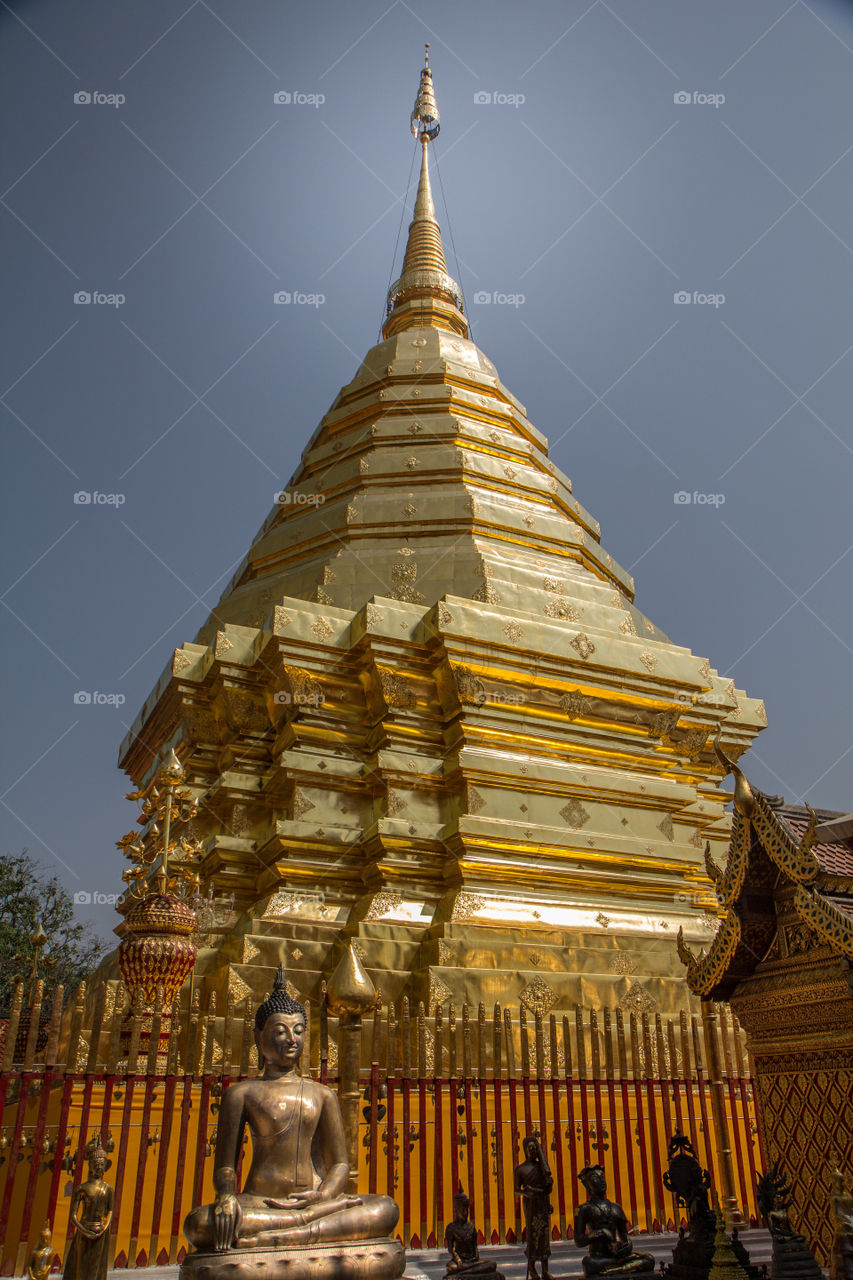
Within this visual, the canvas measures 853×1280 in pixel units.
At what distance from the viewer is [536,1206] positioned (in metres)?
5.28

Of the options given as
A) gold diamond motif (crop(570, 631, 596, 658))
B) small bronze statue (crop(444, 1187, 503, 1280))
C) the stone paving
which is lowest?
the stone paving

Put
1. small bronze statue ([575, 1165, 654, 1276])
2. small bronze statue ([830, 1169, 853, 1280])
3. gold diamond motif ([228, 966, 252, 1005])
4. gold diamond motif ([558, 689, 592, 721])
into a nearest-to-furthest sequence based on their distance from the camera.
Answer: small bronze statue ([830, 1169, 853, 1280]), small bronze statue ([575, 1165, 654, 1276]), gold diamond motif ([228, 966, 252, 1005]), gold diamond motif ([558, 689, 592, 721])

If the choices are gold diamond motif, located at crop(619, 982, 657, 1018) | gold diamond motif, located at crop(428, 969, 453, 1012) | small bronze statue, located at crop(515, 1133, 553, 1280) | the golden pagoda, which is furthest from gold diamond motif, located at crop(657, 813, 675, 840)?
small bronze statue, located at crop(515, 1133, 553, 1280)

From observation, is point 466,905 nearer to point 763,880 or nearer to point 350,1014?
point 350,1014

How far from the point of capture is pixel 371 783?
10.8 m

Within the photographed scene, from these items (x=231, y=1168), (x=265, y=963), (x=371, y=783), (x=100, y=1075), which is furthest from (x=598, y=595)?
(x=231, y=1168)

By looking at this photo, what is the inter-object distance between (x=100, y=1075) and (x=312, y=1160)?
1.97 metres

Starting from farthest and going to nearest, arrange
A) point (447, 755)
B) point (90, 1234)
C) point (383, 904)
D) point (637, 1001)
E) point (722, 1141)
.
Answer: point (447, 755)
point (383, 904)
point (637, 1001)
point (722, 1141)
point (90, 1234)

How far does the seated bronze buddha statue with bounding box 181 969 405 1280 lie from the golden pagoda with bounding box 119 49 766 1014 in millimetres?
3871

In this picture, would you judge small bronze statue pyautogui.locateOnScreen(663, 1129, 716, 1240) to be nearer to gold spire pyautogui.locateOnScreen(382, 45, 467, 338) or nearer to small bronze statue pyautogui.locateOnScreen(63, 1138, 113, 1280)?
small bronze statue pyautogui.locateOnScreen(63, 1138, 113, 1280)

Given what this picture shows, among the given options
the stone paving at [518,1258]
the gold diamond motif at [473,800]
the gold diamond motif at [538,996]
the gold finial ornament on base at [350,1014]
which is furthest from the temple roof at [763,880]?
the gold diamond motif at [473,800]

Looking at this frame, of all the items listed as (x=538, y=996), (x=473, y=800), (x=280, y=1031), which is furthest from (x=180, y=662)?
(x=280, y=1031)

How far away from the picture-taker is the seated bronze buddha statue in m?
3.75

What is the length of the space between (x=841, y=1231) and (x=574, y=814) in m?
6.55
